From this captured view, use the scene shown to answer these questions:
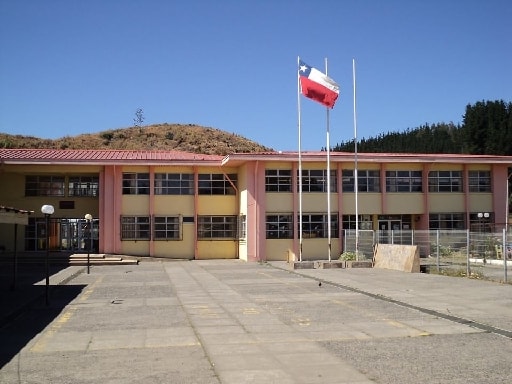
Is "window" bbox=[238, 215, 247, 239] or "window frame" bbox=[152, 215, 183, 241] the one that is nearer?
"window" bbox=[238, 215, 247, 239]

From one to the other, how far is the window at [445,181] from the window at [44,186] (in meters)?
21.5

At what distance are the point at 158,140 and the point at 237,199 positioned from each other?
65598 millimetres

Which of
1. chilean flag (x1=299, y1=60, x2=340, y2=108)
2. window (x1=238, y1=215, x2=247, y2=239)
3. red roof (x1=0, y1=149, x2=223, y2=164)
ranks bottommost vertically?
window (x1=238, y1=215, x2=247, y2=239)

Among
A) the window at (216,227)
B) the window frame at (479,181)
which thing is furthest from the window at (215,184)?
the window frame at (479,181)

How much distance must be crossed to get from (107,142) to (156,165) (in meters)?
66.0

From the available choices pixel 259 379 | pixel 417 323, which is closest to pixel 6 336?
pixel 259 379

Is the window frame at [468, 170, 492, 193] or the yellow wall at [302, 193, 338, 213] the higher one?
the window frame at [468, 170, 492, 193]

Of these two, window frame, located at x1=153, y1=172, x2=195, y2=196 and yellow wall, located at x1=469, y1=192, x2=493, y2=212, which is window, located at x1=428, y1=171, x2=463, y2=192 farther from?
window frame, located at x1=153, y1=172, x2=195, y2=196

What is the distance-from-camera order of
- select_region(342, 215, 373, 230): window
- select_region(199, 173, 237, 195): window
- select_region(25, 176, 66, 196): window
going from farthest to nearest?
select_region(25, 176, 66, 196): window, select_region(199, 173, 237, 195): window, select_region(342, 215, 373, 230): window

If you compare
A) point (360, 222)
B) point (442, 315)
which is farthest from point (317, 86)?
point (442, 315)

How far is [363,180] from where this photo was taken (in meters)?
33.8

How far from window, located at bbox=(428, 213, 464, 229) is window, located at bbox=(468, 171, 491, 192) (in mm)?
1885

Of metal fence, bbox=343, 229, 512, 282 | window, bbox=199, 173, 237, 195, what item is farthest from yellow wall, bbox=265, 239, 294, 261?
metal fence, bbox=343, 229, 512, 282

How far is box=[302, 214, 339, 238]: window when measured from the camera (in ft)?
106
